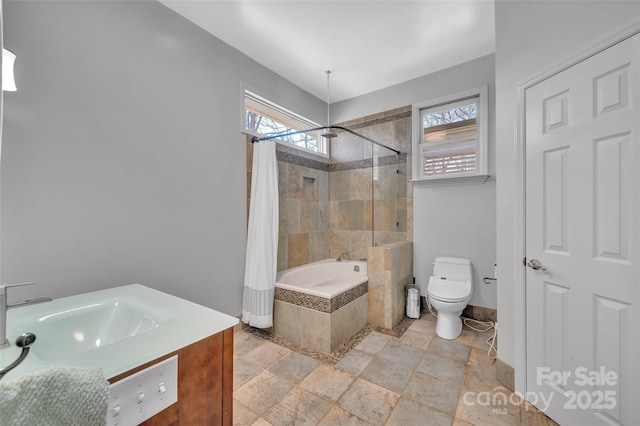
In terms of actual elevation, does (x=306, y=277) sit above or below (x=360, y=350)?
above

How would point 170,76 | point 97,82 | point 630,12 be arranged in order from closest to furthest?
point 630,12 < point 97,82 < point 170,76

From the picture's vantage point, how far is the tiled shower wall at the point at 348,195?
3.33 metres

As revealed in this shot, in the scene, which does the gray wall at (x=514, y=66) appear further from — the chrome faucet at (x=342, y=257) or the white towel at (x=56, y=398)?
the white towel at (x=56, y=398)

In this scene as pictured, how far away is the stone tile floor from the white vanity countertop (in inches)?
34.2

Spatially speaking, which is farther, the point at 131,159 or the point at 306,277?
the point at 306,277

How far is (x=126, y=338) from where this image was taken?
987 mm

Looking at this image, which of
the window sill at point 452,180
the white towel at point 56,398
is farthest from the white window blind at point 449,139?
the white towel at point 56,398

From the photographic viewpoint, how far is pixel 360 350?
2.39 m

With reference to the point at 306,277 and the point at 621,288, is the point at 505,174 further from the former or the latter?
the point at 306,277

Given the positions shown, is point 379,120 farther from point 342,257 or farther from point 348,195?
point 342,257

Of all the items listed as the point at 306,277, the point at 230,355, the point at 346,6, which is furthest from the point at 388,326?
the point at 346,6

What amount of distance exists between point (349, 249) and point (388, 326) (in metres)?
1.19

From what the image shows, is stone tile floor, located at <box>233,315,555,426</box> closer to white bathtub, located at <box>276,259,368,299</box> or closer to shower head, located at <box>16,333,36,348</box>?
white bathtub, located at <box>276,259,368,299</box>

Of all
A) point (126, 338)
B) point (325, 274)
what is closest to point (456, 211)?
point (325, 274)
